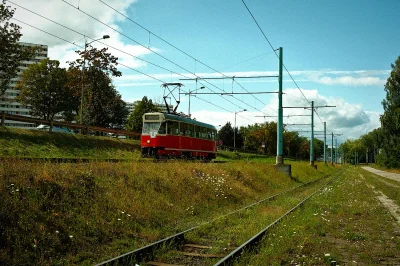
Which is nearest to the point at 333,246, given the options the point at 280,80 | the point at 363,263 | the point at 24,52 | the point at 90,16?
the point at 363,263

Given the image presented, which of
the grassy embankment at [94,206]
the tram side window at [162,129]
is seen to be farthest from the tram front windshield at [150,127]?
the grassy embankment at [94,206]

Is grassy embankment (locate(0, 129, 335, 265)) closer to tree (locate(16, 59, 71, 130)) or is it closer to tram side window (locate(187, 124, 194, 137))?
Result: tram side window (locate(187, 124, 194, 137))

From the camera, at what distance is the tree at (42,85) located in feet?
218

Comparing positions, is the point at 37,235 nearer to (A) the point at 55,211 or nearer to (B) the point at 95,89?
(A) the point at 55,211

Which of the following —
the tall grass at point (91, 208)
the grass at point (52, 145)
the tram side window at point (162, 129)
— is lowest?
the tall grass at point (91, 208)

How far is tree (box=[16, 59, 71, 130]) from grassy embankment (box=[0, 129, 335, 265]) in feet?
187

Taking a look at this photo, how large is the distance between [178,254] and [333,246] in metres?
3.21

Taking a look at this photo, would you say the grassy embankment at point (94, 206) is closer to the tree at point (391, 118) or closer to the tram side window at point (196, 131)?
the tram side window at point (196, 131)

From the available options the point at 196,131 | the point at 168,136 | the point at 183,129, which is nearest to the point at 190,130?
the point at 183,129

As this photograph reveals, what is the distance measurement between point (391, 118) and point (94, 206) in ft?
231

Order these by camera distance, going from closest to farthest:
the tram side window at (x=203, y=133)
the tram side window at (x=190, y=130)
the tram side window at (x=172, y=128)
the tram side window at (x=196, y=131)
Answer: the tram side window at (x=172, y=128)
the tram side window at (x=190, y=130)
the tram side window at (x=196, y=131)
the tram side window at (x=203, y=133)

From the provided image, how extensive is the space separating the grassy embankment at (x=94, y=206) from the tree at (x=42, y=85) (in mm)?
56965

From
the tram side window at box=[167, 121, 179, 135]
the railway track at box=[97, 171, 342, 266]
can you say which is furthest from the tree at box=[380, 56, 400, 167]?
the railway track at box=[97, 171, 342, 266]

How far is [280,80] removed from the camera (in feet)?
92.8
